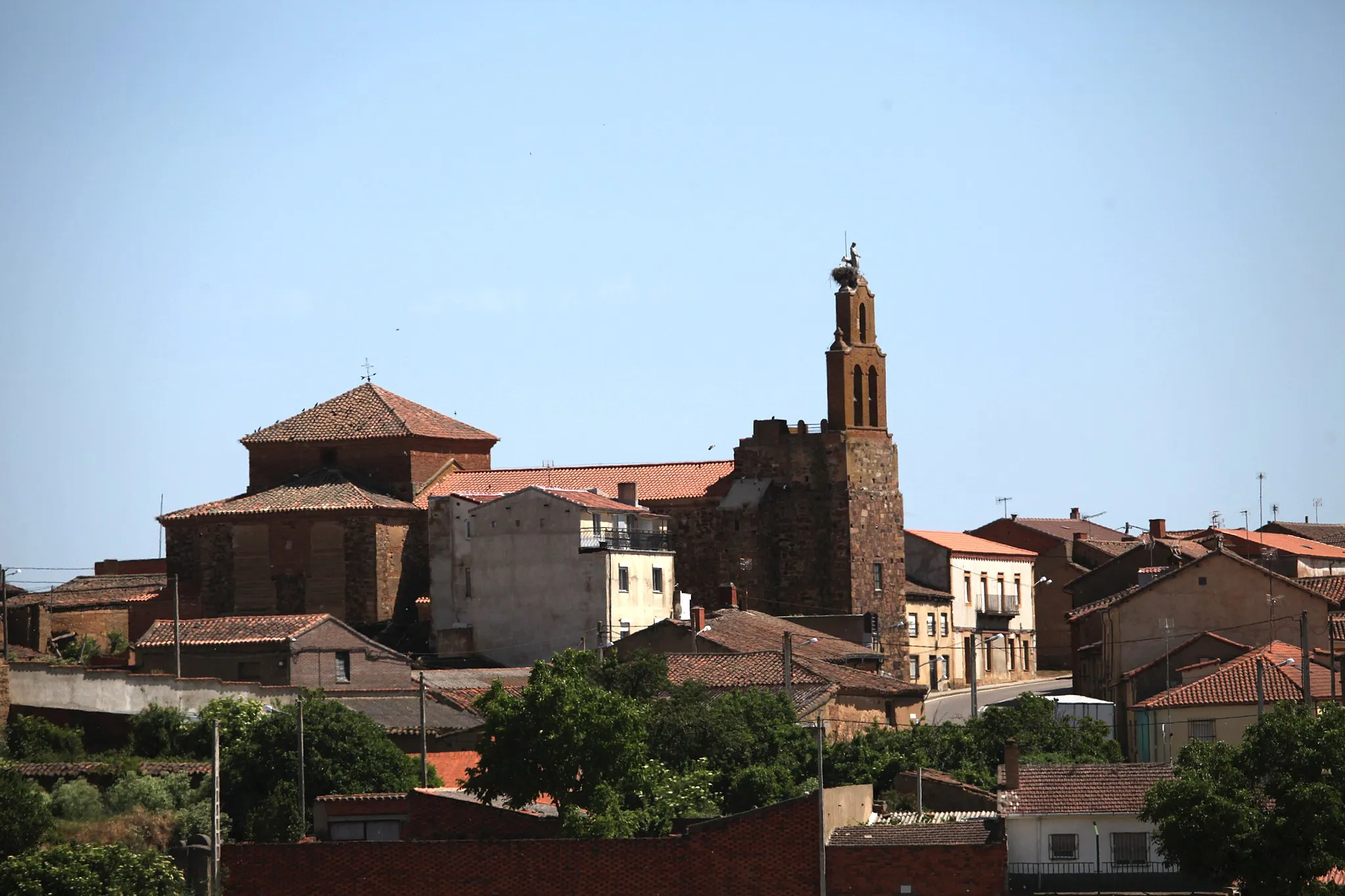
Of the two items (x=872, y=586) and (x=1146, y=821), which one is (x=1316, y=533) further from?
(x=1146, y=821)

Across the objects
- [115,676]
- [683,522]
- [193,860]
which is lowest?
[193,860]

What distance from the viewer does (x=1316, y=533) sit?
10775 centimetres

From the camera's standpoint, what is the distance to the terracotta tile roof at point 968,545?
91.1 m

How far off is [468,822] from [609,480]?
122 ft

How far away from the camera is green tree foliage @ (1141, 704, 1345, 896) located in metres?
39.4

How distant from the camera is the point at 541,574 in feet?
243

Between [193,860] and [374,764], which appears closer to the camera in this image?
[193,860]

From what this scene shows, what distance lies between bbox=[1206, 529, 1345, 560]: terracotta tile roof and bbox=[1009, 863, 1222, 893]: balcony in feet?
131

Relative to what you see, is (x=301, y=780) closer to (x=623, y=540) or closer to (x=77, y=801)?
(x=77, y=801)

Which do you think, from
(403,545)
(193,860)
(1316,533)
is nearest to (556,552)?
(403,545)

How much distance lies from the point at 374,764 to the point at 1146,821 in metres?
17.4

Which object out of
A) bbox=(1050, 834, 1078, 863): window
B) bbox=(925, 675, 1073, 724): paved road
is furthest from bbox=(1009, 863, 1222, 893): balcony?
bbox=(925, 675, 1073, 724): paved road

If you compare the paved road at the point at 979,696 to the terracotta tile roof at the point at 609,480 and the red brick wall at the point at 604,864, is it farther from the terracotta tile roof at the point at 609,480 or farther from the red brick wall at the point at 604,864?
the red brick wall at the point at 604,864

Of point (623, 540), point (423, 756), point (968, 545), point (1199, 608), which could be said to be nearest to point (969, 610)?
point (968, 545)
